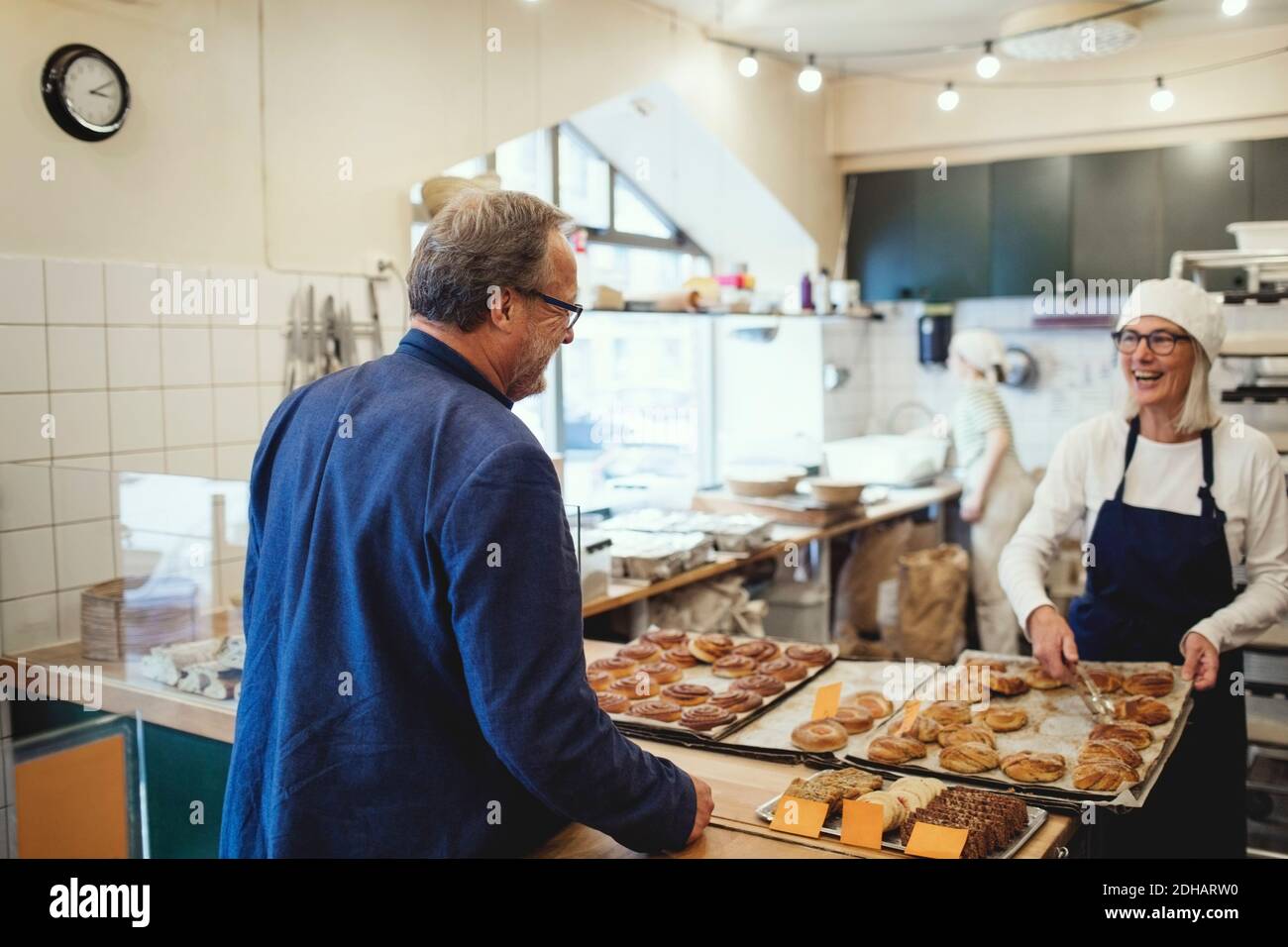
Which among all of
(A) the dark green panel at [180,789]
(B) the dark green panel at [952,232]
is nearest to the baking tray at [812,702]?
(A) the dark green panel at [180,789]

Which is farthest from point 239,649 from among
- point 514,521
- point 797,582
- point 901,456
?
point 901,456

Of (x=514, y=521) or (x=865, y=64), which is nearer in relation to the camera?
(x=514, y=521)

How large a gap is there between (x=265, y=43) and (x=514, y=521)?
7.81 ft

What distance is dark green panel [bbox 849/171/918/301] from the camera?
6.20 m

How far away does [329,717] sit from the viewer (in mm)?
1445

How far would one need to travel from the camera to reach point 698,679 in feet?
8.00

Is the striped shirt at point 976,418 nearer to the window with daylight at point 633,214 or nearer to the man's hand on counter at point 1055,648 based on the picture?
the window with daylight at point 633,214

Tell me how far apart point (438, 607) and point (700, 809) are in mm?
520

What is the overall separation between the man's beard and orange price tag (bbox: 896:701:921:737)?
93 centimetres

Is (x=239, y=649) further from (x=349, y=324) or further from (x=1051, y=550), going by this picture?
(x=1051, y=550)

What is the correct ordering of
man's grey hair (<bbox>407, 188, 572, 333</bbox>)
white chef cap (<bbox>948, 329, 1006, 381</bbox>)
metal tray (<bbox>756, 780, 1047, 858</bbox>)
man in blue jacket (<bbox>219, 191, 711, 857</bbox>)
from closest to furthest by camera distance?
1. man in blue jacket (<bbox>219, 191, 711, 857</bbox>)
2. man's grey hair (<bbox>407, 188, 572, 333</bbox>)
3. metal tray (<bbox>756, 780, 1047, 858</bbox>)
4. white chef cap (<bbox>948, 329, 1006, 381</bbox>)

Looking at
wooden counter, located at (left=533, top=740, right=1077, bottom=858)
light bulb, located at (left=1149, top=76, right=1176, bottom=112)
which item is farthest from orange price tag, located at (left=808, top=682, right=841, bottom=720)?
light bulb, located at (left=1149, top=76, right=1176, bottom=112)

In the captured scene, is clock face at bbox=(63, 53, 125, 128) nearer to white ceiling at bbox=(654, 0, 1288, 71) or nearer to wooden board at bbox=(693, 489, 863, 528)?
white ceiling at bbox=(654, 0, 1288, 71)

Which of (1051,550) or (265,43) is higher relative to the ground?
(265,43)
